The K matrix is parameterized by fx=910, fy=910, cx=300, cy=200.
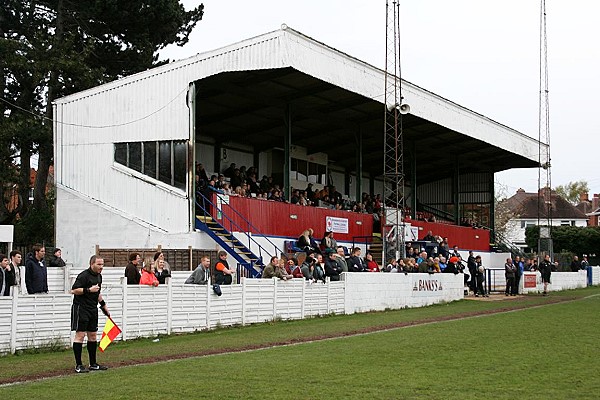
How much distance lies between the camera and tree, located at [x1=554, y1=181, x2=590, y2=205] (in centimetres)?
13925

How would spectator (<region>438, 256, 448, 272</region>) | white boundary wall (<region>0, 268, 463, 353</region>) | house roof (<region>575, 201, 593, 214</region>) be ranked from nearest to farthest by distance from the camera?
1. white boundary wall (<region>0, 268, 463, 353</region>)
2. spectator (<region>438, 256, 448, 272</region>)
3. house roof (<region>575, 201, 593, 214</region>)

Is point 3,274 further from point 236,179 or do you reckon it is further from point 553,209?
point 553,209

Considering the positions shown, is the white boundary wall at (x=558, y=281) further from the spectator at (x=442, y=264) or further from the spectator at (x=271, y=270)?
the spectator at (x=271, y=270)

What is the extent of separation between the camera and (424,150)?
53.8 metres

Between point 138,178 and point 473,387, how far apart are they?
2319 centimetres

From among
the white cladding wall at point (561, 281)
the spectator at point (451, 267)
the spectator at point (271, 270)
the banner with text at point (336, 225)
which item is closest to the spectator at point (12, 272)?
the spectator at point (271, 270)

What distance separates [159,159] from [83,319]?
19.0m

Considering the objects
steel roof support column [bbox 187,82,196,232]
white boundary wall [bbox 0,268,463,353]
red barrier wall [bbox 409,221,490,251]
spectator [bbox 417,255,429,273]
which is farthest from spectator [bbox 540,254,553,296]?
steel roof support column [bbox 187,82,196,232]

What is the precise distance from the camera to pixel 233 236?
31719mm

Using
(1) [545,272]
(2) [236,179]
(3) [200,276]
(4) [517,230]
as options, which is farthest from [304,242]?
(4) [517,230]

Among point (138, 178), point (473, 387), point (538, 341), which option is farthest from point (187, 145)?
point (473, 387)

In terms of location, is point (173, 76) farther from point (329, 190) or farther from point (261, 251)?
point (329, 190)

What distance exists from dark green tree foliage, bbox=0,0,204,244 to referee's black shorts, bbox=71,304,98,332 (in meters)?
29.8

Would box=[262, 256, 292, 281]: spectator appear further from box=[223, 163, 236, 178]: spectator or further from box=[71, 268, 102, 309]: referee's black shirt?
box=[223, 163, 236, 178]: spectator
